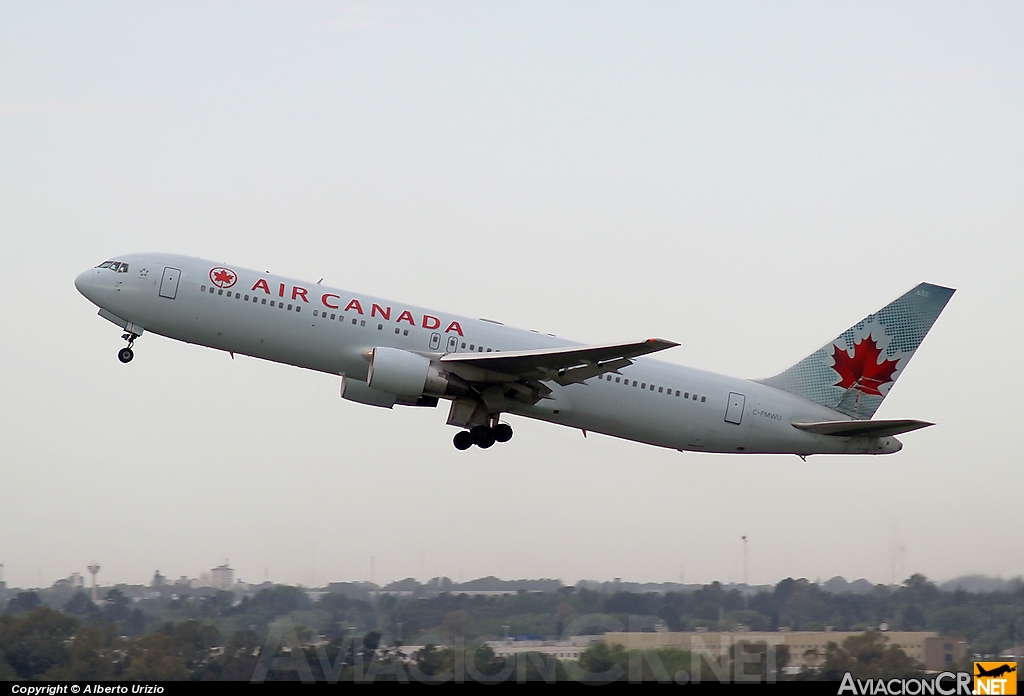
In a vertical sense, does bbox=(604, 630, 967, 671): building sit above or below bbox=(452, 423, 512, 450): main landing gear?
below

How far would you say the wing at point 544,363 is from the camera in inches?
1409

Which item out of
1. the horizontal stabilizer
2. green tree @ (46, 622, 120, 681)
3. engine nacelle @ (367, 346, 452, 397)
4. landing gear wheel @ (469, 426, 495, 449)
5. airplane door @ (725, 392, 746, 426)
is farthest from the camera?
airplane door @ (725, 392, 746, 426)

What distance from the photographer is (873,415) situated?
42531mm

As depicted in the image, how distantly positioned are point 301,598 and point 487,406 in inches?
369

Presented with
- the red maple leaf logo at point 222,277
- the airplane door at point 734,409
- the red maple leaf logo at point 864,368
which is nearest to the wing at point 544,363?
the airplane door at point 734,409

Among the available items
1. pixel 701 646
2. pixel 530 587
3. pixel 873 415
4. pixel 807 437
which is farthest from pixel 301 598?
pixel 873 415

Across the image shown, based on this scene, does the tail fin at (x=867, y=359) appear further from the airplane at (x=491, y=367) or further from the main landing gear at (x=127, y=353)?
the main landing gear at (x=127, y=353)

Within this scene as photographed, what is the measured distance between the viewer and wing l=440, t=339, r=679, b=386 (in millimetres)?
35781

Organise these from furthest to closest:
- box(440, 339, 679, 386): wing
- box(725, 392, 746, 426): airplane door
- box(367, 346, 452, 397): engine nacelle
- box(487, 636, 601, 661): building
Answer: box(725, 392, 746, 426): airplane door, box(367, 346, 452, 397): engine nacelle, box(440, 339, 679, 386): wing, box(487, 636, 601, 661): building

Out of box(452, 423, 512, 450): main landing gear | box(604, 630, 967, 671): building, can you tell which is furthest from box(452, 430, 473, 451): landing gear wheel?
box(604, 630, 967, 671): building

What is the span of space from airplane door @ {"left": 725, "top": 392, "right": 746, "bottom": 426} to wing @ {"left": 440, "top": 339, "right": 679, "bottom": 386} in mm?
4734

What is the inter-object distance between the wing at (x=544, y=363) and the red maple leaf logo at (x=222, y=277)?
21.6 ft

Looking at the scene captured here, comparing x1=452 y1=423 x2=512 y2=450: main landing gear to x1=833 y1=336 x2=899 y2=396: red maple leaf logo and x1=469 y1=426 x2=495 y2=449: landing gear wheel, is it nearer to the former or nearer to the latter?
x1=469 y1=426 x2=495 y2=449: landing gear wheel

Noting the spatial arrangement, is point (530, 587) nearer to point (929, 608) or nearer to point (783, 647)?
point (783, 647)
